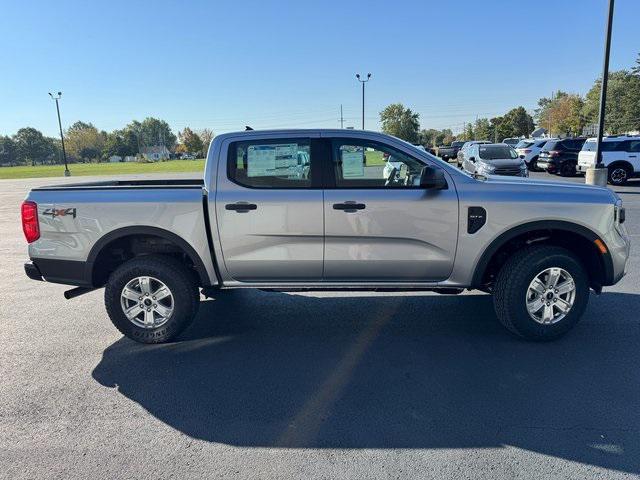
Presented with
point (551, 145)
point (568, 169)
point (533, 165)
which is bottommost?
point (568, 169)

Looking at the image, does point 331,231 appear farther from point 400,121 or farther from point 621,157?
point 400,121

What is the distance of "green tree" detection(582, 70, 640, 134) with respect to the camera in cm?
6819

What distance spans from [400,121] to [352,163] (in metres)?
76.1

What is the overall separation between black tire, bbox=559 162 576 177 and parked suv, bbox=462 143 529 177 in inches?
171

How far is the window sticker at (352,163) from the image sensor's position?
425 centimetres

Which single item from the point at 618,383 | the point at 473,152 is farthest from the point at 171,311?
the point at 473,152

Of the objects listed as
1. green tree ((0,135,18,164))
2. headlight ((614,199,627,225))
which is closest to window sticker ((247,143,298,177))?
headlight ((614,199,627,225))

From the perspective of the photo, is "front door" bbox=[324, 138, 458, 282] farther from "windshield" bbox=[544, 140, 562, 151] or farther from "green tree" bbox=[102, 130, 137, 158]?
"green tree" bbox=[102, 130, 137, 158]

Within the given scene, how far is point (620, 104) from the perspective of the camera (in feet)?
232

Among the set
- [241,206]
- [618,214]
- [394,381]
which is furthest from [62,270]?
[618,214]

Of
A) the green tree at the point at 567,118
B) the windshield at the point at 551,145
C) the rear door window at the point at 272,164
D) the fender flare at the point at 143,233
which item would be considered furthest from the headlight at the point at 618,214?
the green tree at the point at 567,118

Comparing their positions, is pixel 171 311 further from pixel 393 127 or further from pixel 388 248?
pixel 393 127

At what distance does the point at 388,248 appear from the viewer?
4.17 meters

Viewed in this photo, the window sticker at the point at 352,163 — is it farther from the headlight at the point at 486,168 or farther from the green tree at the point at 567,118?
the green tree at the point at 567,118
